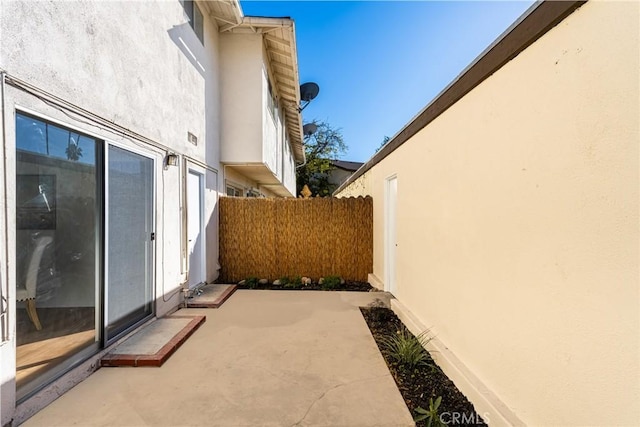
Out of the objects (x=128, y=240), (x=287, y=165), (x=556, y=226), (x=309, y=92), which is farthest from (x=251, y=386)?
(x=309, y=92)

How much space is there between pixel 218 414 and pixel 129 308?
232cm

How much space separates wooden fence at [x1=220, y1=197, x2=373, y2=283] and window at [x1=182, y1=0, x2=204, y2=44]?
12.5ft

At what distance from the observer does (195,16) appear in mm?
6195

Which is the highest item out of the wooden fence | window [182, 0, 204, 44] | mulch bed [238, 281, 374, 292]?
window [182, 0, 204, 44]

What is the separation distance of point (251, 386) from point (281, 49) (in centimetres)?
850

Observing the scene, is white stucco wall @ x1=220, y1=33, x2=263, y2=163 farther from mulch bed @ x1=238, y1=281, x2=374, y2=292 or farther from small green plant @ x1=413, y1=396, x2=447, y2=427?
small green plant @ x1=413, y1=396, x2=447, y2=427

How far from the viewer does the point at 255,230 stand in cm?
782

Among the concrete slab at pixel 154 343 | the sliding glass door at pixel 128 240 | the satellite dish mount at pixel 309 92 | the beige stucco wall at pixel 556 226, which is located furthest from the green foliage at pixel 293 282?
the satellite dish mount at pixel 309 92

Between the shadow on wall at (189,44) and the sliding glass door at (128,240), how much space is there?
243cm

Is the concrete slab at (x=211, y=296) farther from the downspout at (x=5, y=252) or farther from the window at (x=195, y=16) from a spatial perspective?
the window at (x=195, y=16)

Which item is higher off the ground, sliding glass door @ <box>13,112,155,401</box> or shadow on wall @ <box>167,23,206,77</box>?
shadow on wall @ <box>167,23,206,77</box>

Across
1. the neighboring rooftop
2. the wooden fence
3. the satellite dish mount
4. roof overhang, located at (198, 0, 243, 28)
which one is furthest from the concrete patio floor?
the neighboring rooftop

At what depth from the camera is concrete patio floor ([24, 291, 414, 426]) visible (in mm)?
2551

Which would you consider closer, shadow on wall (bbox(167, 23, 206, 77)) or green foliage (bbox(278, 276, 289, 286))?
shadow on wall (bbox(167, 23, 206, 77))
